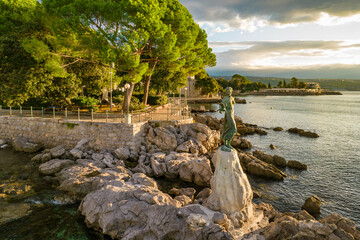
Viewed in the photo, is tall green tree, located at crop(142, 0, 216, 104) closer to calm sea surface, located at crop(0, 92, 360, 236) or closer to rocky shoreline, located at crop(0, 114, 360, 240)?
rocky shoreline, located at crop(0, 114, 360, 240)

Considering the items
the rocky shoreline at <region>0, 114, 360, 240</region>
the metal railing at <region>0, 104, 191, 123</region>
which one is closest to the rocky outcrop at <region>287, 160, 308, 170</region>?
the rocky shoreline at <region>0, 114, 360, 240</region>

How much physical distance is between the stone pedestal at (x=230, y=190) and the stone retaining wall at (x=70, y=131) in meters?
9.57

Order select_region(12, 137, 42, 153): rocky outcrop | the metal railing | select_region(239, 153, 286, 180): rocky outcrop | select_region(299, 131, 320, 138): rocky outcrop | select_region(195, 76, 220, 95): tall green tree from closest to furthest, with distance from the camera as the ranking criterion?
1. select_region(239, 153, 286, 180): rocky outcrop
2. select_region(12, 137, 42, 153): rocky outcrop
3. the metal railing
4. select_region(299, 131, 320, 138): rocky outcrop
5. select_region(195, 76, 220, 95): tall green tree

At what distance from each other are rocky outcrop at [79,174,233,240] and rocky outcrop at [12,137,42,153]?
1129 centimetres

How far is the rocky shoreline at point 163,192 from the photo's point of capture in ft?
23.1

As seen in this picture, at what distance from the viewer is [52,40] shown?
18.5 meters

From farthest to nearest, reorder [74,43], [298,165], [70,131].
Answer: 1. [74,43]
2. [70,131]
3. [298,165]

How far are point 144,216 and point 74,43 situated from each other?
1643cm

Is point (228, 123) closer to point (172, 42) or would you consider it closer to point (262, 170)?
point (262, 170)

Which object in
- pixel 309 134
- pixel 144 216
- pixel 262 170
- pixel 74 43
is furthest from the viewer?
pixel 309 134

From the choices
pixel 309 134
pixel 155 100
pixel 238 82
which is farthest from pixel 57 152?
pixel 238 82

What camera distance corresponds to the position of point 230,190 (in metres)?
8.00

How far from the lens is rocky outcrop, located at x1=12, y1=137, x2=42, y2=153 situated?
17344 millimetres

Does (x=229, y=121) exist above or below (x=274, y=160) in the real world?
above
